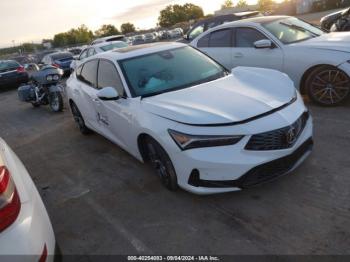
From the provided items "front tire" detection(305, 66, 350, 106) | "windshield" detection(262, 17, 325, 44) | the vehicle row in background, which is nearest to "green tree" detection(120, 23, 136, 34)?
the vehicle row in background

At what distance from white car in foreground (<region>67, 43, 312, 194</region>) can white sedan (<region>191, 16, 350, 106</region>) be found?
1633 mm

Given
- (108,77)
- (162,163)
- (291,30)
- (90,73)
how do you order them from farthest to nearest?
(291,30) → (90,73) → (108,77) → (162,163)

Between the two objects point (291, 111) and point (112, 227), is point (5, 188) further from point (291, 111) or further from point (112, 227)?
point (291, 111)

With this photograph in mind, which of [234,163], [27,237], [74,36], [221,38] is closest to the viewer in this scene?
[27,237]

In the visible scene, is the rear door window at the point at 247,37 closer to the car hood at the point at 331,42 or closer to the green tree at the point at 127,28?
the car hood at the point at 331,42

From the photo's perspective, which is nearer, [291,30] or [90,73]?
[90,73]

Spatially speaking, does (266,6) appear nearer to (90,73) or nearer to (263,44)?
(263,44)

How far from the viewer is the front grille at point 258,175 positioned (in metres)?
3.52

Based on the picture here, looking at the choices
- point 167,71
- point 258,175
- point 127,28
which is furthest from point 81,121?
point 127,28

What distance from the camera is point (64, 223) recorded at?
3994 millimetres

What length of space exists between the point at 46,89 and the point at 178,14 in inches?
4295

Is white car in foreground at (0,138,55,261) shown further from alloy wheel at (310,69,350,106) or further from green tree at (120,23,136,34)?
green tree at (120,23,136,34)

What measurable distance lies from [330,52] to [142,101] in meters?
3.42

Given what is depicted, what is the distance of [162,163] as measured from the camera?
13.2ft
